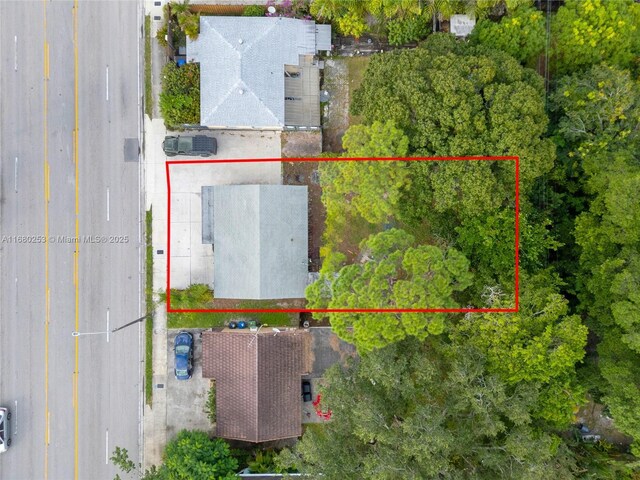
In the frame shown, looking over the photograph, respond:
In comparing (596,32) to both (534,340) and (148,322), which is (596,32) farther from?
(148,322)

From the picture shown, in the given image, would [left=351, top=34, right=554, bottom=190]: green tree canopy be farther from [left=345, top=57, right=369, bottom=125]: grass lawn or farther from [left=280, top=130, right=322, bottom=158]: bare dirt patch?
[left=280, top=130, right=322, bottom=158]: bare dirt patch

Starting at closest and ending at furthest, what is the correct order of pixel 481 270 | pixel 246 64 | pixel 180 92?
pixel 481 270
pixel 246 64
pixel 180 92

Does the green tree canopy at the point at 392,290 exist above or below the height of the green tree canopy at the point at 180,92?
below

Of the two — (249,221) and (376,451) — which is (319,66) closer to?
(249,221)

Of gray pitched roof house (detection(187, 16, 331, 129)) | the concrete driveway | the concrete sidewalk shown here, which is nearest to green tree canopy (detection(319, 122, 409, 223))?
gray pitched roof house (detection(187, 16, 331, 129))

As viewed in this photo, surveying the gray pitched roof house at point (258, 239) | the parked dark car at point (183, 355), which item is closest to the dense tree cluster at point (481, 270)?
the gray pitched roof house at point (258, 239)

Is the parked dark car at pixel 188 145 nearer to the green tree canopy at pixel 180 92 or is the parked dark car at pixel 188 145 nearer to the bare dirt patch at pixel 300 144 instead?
the green tree canopy at pixel 180 92

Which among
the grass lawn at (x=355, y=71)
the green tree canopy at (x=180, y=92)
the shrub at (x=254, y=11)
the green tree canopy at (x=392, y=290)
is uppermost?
the shrub at (x=254, y=11)

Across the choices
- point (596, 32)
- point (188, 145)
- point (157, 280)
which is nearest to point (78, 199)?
point (157, 280)
